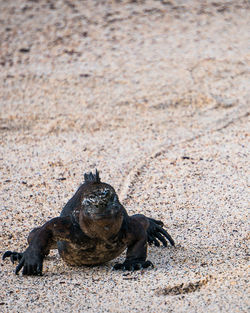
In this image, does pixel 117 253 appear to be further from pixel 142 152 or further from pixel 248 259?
pixel 142 152

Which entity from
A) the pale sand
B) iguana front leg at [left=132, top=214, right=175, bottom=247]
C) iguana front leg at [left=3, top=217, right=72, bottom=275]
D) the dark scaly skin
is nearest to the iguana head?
the dark scaly skin

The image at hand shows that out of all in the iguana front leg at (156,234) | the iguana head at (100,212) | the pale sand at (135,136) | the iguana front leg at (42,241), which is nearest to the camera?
the iguana head at (100,212)

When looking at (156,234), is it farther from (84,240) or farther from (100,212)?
(100,212)

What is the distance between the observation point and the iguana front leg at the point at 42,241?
14.1 feet

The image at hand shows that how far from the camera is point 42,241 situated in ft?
14.3

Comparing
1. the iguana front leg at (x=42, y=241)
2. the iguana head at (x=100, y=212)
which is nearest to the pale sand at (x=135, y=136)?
the iguana front leg at (x=42, y=241)

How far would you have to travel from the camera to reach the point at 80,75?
32.4 ft

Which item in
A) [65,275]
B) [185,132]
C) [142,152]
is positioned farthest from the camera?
[185,132]

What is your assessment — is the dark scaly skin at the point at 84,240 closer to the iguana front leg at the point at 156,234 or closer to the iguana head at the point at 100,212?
the iguana head at the point at 100,212

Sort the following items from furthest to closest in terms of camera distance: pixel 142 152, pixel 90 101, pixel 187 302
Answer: pixel 90 101 < pixel 142 152 < pixel 187 302

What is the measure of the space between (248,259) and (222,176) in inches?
89.5

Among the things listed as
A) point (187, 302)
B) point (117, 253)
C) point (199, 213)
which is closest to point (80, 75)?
point (199, 213)

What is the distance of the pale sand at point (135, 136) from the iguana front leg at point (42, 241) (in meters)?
0.09

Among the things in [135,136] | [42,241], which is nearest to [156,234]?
[42,241]
